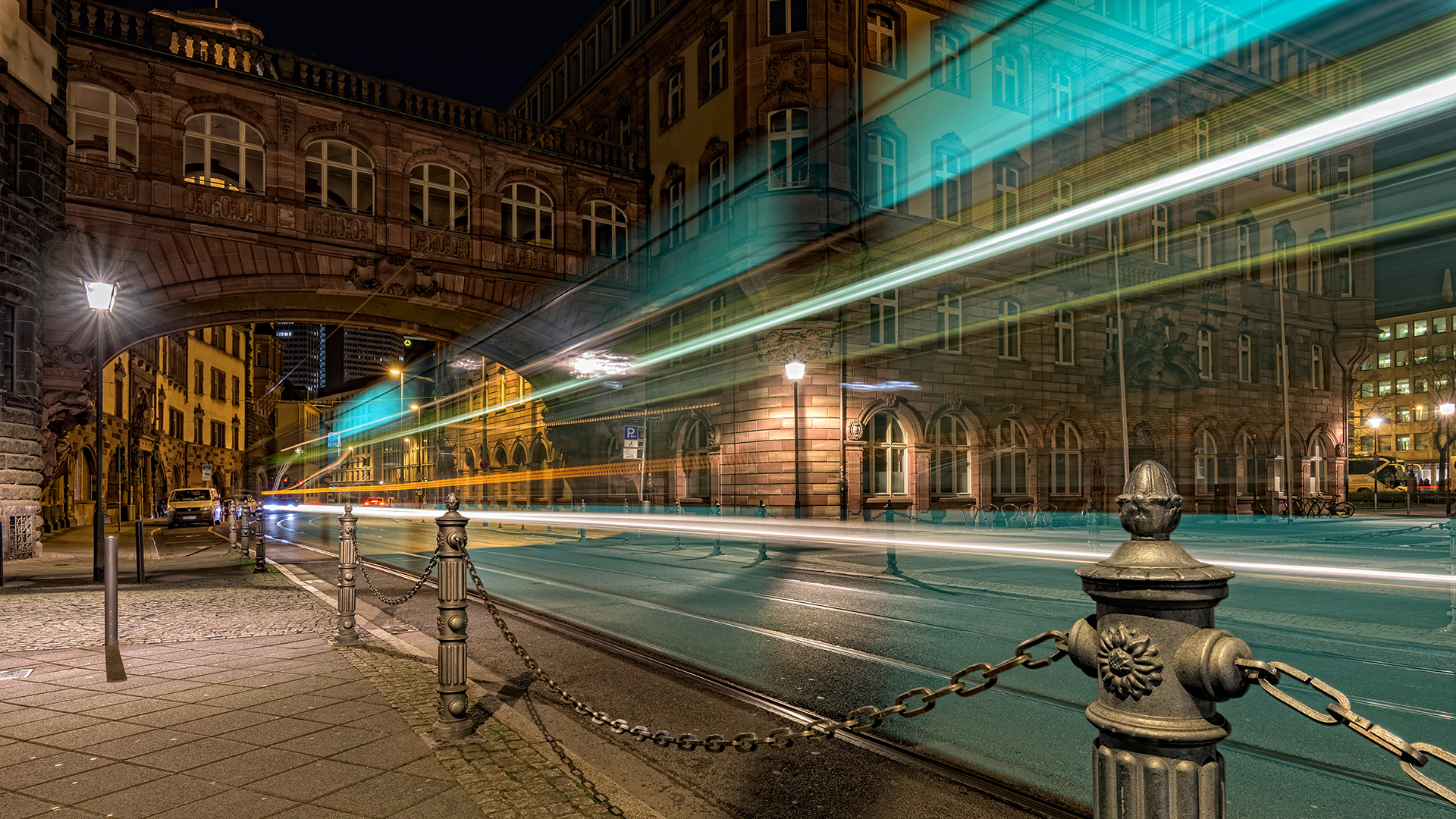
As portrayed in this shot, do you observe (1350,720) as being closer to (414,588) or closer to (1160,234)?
(414,588)

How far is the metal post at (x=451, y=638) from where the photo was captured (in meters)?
4.67

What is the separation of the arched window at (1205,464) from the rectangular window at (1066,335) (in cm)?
754

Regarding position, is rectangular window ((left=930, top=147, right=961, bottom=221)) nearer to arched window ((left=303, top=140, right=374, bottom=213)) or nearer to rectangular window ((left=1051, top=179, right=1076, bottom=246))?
rectangular window ((left=1051, top=179, right=1076, bottom=246))

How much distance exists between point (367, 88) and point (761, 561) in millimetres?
18756

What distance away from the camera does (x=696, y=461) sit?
28.5 m

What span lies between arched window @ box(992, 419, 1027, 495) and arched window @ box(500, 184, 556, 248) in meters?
16.6

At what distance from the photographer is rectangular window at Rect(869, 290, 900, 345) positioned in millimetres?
26030

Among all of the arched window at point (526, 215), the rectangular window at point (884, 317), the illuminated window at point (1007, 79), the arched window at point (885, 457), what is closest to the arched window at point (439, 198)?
the arched window at point (526, 215)

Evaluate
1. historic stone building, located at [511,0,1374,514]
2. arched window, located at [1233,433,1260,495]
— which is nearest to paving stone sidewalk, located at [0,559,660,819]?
historic stone building, located at [511,0,1374,514]

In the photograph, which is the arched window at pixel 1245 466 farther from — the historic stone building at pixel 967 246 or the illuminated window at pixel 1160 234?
the illuminated window at pixel 1160 234

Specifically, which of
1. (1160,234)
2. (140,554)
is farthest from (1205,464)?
(140,554)

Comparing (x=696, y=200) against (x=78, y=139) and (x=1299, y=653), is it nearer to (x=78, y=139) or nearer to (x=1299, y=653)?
(x=78, y=139)

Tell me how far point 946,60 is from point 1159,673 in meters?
28.4

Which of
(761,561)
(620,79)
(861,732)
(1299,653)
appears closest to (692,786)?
(861,732)
